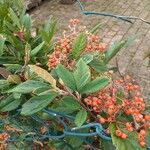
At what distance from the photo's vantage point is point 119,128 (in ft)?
4.79

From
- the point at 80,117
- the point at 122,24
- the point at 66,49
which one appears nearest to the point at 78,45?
the point at 66,49

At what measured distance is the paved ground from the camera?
19.7 ft

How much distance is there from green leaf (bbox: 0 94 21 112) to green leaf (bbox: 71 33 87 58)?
33 centimetres

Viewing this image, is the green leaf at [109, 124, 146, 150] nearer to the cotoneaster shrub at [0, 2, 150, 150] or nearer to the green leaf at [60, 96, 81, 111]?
the cotoneaster shrub at [0, 2, 150, 150]

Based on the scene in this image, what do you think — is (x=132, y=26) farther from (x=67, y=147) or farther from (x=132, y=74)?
(x=67, y=147)

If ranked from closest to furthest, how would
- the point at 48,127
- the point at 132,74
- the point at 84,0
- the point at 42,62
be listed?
the point at 48,127 < the point at 42,62 < the point at 132,74 < the point at 84,0

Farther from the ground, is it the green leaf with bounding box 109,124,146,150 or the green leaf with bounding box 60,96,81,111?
the green leaf with bounding box 60,96,81,111

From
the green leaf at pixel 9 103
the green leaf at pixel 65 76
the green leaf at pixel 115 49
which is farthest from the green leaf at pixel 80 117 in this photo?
the green leaf at pixel 115 49

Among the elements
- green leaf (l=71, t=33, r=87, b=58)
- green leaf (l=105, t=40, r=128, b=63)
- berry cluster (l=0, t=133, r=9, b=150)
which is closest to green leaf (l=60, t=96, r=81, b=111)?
green leaf (l=71, t=33, r=87, b=58)

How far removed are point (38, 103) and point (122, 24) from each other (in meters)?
6.28

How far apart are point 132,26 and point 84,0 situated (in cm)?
172

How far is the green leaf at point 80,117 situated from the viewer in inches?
57.7

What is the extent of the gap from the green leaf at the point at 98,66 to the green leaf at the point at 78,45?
0.08 m

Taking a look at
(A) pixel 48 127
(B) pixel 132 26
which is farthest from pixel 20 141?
(B) pixel 132 26
